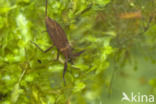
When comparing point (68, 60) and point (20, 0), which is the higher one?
point (20, 0)

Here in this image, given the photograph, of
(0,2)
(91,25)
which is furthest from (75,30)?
(0,2)

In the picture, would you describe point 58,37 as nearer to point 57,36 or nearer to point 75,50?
point 57,36

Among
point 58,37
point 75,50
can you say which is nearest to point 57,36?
point 58,37

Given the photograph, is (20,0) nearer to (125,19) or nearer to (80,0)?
(80,0)

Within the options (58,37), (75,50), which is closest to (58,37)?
(58,37)

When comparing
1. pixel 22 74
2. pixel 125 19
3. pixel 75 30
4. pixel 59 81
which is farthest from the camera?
pixel 75 30

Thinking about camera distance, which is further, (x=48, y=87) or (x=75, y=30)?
(x=75, y=30)

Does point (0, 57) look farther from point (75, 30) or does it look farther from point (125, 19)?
point (125, 19)

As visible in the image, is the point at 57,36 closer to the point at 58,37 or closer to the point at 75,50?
the point at 58,37

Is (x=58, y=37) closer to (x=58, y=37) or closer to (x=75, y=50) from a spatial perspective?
(x=58, y=37)

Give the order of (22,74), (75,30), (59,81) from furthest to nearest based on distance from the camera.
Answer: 1. (75,30)
2. (59,81)
3. (22,74)

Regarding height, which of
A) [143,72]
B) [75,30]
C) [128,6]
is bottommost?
[143,72]
